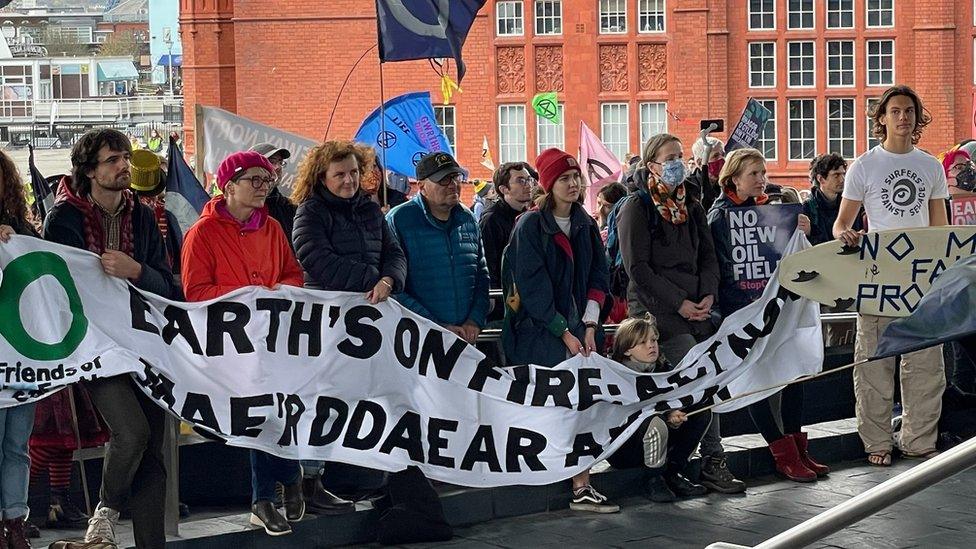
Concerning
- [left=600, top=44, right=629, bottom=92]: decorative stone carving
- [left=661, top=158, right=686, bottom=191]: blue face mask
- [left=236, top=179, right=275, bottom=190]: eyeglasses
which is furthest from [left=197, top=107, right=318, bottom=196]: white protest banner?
[left=600, top=44, right=629, bottom=92]: decorative stone carving

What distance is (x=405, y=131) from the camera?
17.8 m

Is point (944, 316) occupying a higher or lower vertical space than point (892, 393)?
higher

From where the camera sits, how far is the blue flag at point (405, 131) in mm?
17531

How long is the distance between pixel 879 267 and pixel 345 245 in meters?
3.00

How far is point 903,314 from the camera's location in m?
8.12

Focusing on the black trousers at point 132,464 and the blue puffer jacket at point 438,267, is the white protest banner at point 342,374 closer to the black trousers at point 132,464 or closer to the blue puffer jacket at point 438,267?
the black trousers at point 132,464

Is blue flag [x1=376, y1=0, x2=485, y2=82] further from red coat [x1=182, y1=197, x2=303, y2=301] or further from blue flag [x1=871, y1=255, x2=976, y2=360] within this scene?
blue flag [x1=871, y1=255, x2=976, y2=360]

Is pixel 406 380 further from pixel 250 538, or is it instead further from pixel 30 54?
pixel 30 54

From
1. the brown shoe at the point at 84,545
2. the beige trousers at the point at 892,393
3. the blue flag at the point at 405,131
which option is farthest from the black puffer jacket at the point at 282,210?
the blue flag at the point at 405,131

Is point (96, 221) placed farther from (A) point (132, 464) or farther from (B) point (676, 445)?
(B) point (676, 445)

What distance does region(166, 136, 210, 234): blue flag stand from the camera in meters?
10.2

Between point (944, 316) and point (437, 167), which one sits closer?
point (944, 316)

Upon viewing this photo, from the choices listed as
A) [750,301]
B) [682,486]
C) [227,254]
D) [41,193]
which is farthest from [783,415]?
[41,193]

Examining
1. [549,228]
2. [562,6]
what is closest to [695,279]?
[549,228]
